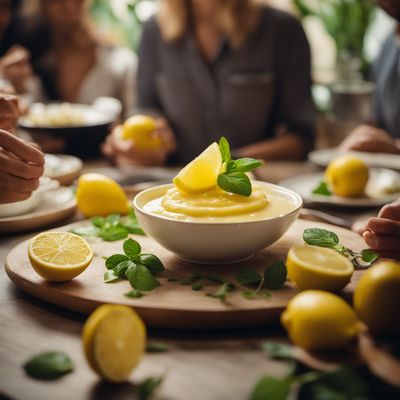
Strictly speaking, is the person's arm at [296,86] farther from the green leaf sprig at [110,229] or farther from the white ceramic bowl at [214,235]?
the white ceramic bowl at [214,235]

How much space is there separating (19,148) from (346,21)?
2788 millimetres

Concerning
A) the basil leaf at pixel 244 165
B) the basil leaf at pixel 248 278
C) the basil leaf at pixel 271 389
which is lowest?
the basil leaf at pixel 248 278

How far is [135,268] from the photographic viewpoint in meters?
1.06

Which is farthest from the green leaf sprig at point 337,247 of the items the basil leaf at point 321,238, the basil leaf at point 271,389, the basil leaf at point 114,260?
the basil leaf at point 271,389

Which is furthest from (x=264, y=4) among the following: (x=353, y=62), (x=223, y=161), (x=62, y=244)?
(x=62, y=244)

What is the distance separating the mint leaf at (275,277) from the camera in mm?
1021

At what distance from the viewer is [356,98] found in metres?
3.43

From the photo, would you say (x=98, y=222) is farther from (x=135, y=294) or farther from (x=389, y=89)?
(x=389, y=89)

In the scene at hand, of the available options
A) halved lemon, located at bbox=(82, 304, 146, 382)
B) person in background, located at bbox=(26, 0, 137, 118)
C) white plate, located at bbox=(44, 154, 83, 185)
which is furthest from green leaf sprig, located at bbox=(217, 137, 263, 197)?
person in background, located at bbox=(26, 0, 137, 118)

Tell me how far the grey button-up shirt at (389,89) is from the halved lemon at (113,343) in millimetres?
2182

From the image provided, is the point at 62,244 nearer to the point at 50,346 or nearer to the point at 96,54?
the point at 50,346

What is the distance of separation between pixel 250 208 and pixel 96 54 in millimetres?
2785

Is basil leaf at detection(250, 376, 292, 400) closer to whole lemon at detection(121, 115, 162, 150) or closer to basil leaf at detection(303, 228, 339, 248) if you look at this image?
basil leaf at detection(303, 228, 339, 248)

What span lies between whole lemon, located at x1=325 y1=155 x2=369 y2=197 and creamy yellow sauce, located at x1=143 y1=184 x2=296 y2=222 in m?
0.56
